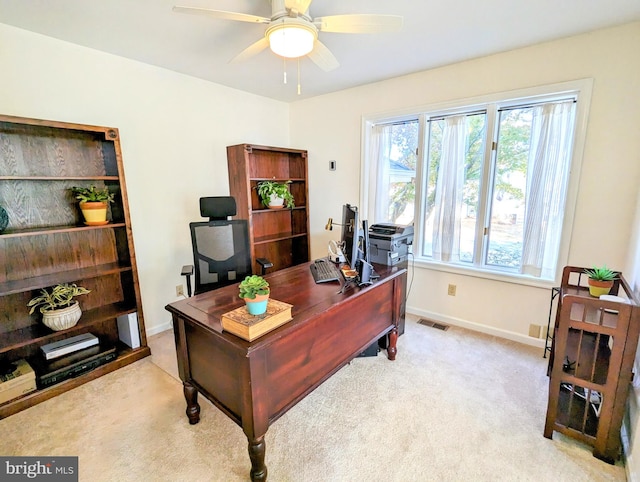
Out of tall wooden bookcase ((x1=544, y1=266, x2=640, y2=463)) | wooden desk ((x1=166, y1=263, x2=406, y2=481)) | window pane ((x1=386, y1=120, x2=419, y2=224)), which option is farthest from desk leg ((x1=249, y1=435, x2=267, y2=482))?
window pane ((x1=386, y1=120, x2=419, y2=224))

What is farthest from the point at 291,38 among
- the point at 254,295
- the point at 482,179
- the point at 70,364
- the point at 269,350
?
the point at 70,364

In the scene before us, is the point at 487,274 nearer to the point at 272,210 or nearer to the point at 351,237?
the point at 351,237

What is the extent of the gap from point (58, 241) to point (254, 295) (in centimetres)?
192

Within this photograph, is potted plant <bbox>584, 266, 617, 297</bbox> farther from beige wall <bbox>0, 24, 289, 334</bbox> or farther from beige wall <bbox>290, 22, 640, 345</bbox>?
beige wall <bbox>0, 24, 289, 334</bbox>

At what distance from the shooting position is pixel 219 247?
2.58 metres

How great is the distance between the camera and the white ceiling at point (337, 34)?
1.76m

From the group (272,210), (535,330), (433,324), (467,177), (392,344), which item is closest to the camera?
(392,344)

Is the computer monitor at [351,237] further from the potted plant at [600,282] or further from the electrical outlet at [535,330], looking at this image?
the electrical outlet at [535,330]

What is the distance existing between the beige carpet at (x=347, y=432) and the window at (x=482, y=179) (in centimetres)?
101

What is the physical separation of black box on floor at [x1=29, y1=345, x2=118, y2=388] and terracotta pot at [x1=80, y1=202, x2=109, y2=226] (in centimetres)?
99

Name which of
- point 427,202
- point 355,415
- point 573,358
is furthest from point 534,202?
point 355,415

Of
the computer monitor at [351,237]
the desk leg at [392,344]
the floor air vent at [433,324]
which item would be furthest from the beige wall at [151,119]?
the floor air vent at [433,324]

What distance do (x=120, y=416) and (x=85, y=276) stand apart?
0.99 m

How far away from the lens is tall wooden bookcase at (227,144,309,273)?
3168 millimetres
